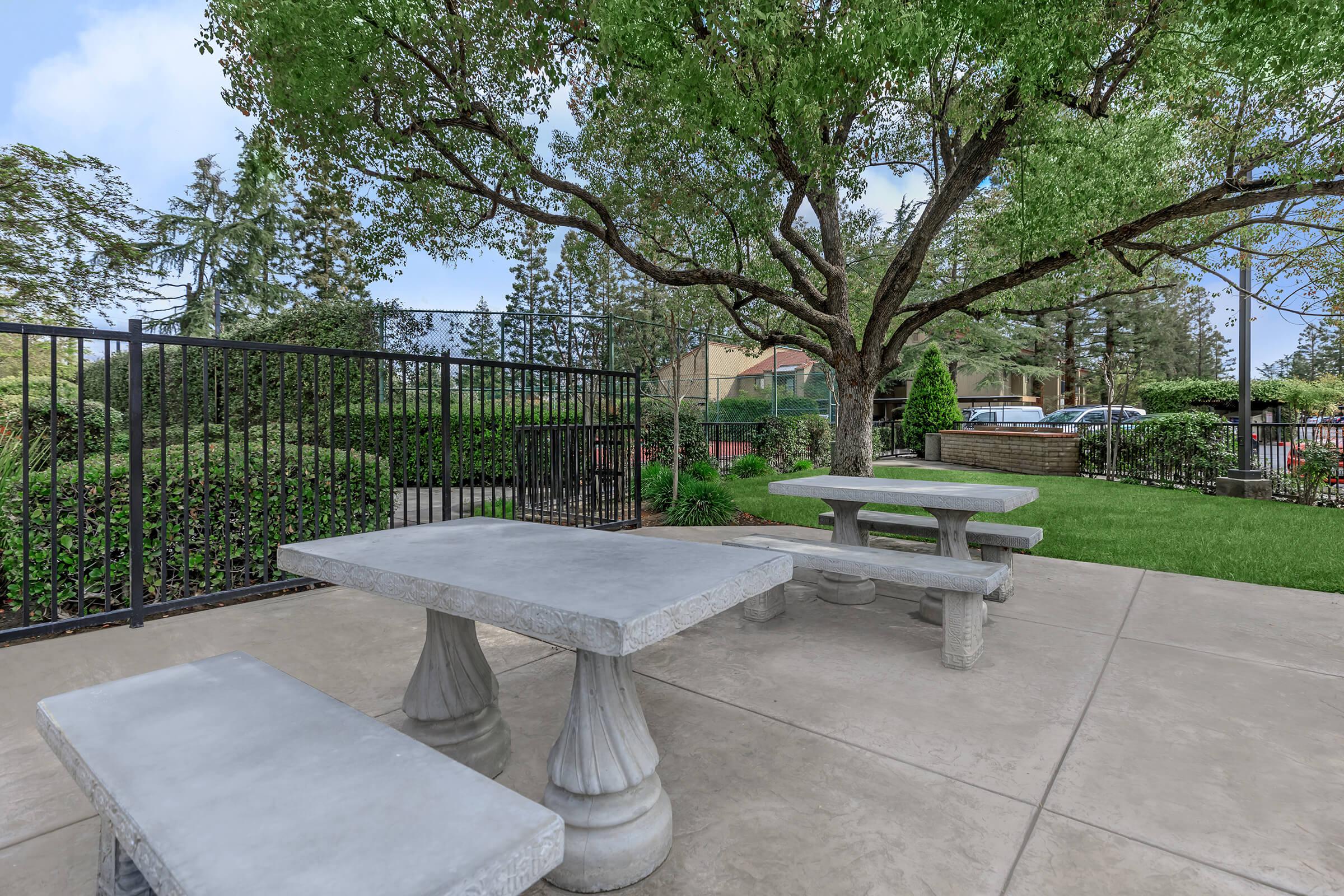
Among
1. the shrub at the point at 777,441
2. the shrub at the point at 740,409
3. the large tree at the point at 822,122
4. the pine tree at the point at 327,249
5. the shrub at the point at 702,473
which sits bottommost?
the shrub at the point at 702,473

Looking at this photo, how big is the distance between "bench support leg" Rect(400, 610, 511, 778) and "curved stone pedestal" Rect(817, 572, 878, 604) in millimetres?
2626

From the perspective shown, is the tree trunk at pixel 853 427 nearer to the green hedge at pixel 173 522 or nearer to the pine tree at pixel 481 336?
the green hedge at pixel 173 522

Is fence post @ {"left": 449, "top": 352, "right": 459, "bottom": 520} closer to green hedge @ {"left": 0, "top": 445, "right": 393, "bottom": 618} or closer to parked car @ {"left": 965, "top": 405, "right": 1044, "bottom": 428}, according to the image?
green hedge @ {"left": 0, "top": 445, "right": 393, "bottom": 618}

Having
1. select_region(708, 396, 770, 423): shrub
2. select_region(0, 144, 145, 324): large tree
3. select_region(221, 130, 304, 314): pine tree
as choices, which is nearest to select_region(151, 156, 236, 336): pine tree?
select_region(221, 130, 304, 314): pine tree

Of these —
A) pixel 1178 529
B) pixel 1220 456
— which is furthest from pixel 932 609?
pixel 1220 456

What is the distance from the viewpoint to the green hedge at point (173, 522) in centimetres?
363

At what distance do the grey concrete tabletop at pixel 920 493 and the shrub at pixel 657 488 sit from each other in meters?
3.61

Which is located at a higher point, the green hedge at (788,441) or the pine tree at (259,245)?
the pine tree at (259,245)

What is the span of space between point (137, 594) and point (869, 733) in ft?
13.4

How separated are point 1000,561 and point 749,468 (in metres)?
7.71

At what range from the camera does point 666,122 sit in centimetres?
692

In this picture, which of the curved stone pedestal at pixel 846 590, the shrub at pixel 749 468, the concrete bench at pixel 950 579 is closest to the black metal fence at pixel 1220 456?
the shrub at pixel 749 468

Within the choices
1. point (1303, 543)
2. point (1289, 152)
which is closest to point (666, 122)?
point (1289, 152)

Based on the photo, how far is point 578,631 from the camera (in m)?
1.38
